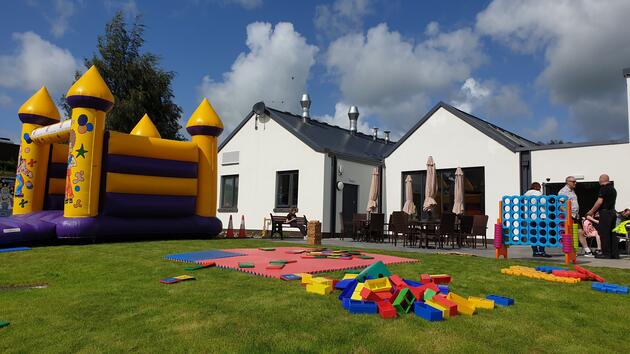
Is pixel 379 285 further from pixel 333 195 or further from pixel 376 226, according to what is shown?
pixel 333 195

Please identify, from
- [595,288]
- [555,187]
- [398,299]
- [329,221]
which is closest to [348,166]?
[329,221]

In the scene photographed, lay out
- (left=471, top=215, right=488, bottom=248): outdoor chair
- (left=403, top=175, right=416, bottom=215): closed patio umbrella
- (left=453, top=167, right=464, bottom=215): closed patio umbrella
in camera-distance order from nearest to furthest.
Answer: (left=471, top=215, right=488, bottom=248): outdoor chair, (left=453, top=167, right=464, bottom=215): closed patio umbrella, (left=403, top=175, right=416, bottom=215): closed patio umbrella

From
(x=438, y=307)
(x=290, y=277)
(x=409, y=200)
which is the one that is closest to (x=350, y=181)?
(x=409, y=200)

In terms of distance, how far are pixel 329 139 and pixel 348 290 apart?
14.6 m

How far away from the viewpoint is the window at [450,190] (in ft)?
A: 48.3

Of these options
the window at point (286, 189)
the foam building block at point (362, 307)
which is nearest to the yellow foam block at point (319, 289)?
the foam building block at point (362, 307)

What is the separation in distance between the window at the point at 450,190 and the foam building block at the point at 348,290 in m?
11.3

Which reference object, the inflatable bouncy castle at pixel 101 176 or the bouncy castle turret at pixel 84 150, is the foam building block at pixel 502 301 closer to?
the inflatable bouncy castle at pixel 101 176

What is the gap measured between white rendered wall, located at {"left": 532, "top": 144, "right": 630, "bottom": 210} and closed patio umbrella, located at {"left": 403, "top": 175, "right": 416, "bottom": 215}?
384 cm

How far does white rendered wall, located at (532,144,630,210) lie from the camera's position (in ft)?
39.3

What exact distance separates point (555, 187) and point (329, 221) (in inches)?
299

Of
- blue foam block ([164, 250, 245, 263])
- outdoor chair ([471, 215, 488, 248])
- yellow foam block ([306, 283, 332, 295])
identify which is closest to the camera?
yellow foam block ([306, 283, 332, 295])

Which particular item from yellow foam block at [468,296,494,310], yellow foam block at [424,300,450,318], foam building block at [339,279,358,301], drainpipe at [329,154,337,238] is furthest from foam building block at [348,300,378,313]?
drainpipe at [329,154,337,238]

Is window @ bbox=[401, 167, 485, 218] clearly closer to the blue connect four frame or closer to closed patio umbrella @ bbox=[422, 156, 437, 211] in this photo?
closed patio umbrella @ bbox=[422, 156, 437, 211]
